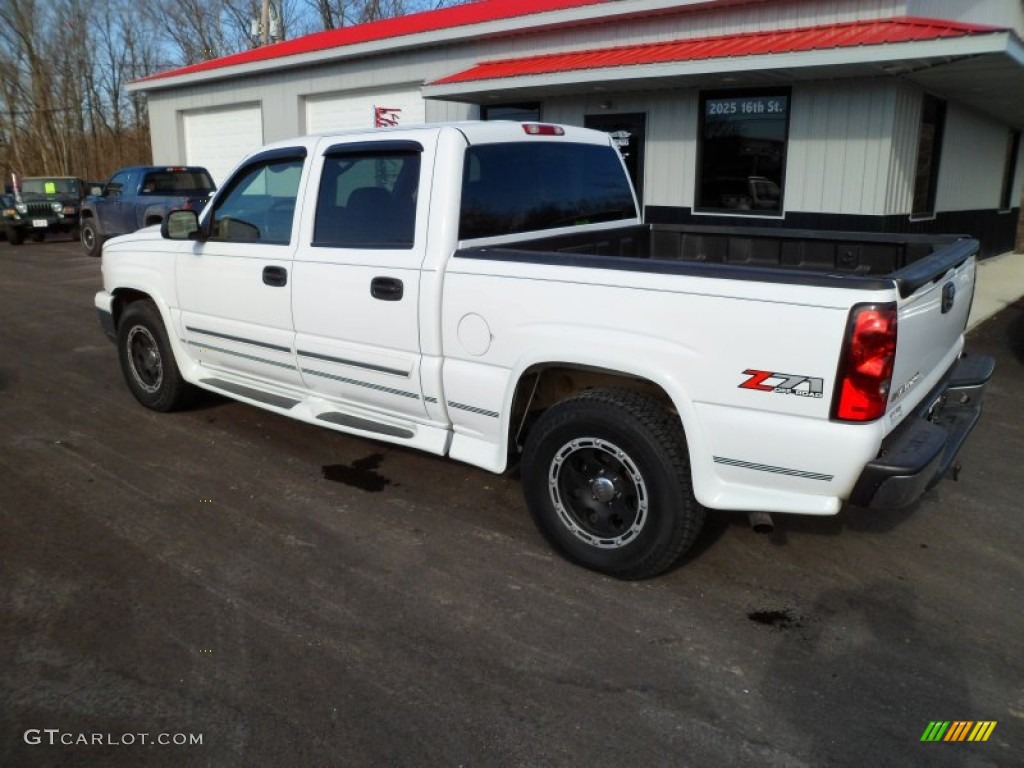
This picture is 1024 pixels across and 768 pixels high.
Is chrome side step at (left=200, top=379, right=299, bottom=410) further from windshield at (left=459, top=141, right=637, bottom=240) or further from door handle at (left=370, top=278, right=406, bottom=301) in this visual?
windshield at (left=459, top=141, right=637, bottom=240)


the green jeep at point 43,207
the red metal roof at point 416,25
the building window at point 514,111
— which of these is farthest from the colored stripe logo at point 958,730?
the green jeep at point 43,207

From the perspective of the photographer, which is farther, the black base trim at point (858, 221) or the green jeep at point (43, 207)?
the green jeep at point (43, 207)

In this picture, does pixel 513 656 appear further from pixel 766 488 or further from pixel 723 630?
A: pixel 766 488

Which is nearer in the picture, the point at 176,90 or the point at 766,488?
the point at 766,488

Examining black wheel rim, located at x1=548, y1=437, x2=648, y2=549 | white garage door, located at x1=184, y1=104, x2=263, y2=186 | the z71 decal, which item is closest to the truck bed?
the z71 decal

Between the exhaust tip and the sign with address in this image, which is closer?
the exhaust tip

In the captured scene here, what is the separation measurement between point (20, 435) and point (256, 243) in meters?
2.33

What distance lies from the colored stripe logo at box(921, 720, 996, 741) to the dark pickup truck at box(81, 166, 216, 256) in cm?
1563

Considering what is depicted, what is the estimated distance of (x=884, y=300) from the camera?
2840 millimetres

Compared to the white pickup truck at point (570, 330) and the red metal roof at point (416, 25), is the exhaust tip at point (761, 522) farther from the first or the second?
the red metal roof at point (416, 25)

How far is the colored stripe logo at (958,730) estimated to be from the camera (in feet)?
8.87

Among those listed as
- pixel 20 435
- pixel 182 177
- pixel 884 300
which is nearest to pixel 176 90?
pixel 182 177

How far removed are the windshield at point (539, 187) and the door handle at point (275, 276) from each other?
1225mm

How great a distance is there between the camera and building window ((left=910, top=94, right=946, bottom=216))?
11656mm
